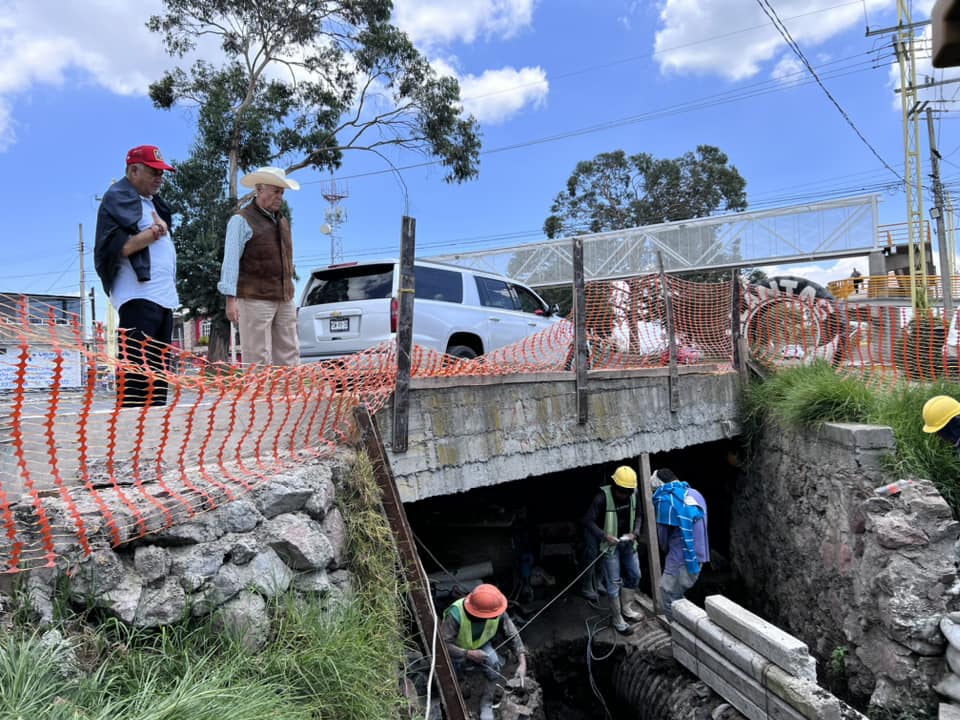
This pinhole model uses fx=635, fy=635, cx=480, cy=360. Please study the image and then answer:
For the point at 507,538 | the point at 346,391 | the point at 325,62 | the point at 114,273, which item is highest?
the point at 325,62

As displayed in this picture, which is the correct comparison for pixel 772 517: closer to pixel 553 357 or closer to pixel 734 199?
pixel 553 357

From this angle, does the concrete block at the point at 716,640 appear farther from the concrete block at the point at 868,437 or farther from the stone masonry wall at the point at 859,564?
the concrete block at the point at 868,437

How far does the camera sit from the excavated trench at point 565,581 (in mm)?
6406

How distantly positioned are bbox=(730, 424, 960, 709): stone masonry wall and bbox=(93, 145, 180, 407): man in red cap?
6.21 m

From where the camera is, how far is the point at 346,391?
4102mm

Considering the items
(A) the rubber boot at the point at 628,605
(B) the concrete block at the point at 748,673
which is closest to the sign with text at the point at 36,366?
(B) the concrete block at the point at 748,673

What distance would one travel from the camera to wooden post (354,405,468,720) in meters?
3.72

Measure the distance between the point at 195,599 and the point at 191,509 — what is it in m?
0.39

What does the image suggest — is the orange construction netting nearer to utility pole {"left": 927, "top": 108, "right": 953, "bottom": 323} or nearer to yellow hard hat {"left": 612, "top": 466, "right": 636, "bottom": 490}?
yellow hard hat {"left": 612, "top": 466, "right": 636, "bottom": 490}

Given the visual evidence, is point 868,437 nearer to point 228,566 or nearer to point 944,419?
point 944,419

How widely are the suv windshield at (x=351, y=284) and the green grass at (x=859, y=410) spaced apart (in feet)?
15.7

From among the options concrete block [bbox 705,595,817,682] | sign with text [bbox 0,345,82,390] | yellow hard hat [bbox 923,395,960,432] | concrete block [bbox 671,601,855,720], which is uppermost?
sign with text [bbox 0,345,82,390]

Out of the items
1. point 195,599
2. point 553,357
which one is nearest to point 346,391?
point 195,599

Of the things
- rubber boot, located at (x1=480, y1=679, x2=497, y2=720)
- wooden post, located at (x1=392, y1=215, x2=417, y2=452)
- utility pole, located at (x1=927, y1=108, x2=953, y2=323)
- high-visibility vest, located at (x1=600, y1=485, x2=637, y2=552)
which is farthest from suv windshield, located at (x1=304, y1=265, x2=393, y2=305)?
utility pole, located at (x1=927, y1=108, x2=953, y2=323)
